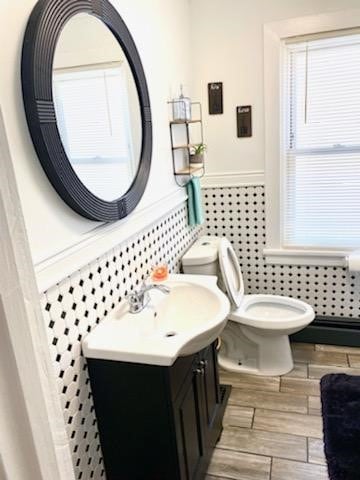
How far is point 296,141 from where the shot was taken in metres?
2.56

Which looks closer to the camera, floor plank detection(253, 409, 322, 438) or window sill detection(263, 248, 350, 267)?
floor plank detection(253, 409, 322, 438)

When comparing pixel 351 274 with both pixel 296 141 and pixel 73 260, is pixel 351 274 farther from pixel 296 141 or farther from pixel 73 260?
pixel 73 260

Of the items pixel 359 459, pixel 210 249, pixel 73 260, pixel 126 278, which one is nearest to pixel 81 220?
pixel 73 260

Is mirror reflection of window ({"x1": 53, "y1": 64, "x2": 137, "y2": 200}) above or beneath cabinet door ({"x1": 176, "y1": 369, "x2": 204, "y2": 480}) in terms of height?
above

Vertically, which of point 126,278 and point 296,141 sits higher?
point 296,141

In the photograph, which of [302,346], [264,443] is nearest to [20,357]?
[264,443]

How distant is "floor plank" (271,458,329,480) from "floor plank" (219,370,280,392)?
21.1 inches

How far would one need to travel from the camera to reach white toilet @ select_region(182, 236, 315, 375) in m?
2.31

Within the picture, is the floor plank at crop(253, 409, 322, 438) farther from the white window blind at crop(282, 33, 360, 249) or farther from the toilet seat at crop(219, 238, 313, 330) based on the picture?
the white window blind at crop(282, 33, 360, 249)

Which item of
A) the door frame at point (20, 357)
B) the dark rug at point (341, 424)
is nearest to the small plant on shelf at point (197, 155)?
the dark rug at point (341, 424)

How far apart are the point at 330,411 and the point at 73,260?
1.69 metres

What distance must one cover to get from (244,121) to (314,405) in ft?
6.01

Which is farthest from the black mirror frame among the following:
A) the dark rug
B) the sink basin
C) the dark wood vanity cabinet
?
the dark rug

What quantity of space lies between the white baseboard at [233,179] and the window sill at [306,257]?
1.68 feet
